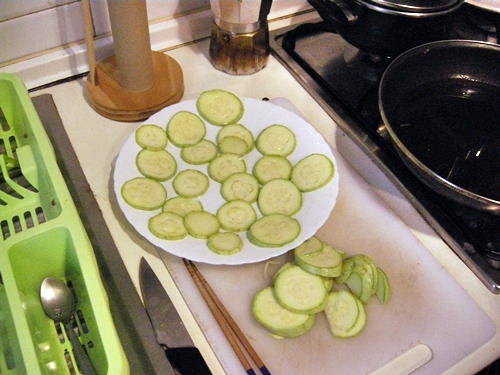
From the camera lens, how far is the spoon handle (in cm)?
58

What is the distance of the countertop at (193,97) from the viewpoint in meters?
0.68

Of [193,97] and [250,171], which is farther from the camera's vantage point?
[193,97]

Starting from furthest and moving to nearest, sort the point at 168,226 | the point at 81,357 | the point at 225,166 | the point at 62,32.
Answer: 1. the point at 62,32
2. the point at 225,166
3. the point at 168,226
4. the point at 81,357

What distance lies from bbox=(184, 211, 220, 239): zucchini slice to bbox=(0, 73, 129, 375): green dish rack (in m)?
0.16

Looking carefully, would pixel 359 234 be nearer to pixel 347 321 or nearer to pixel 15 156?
pixel 347 321

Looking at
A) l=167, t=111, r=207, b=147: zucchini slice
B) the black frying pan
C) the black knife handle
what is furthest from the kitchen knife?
the black frying pan

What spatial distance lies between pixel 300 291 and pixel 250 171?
0.25 metres

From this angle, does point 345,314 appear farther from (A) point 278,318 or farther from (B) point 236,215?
(B) point 236,215

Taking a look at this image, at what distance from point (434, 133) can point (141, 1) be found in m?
0.55

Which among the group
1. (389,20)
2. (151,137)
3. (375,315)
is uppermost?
(389,20)

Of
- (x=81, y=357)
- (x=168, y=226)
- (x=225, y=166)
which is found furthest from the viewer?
(x=225, y=166)

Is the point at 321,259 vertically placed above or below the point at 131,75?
below

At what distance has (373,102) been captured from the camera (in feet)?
3.05

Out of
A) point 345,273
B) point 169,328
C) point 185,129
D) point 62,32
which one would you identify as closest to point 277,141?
point 185,129
